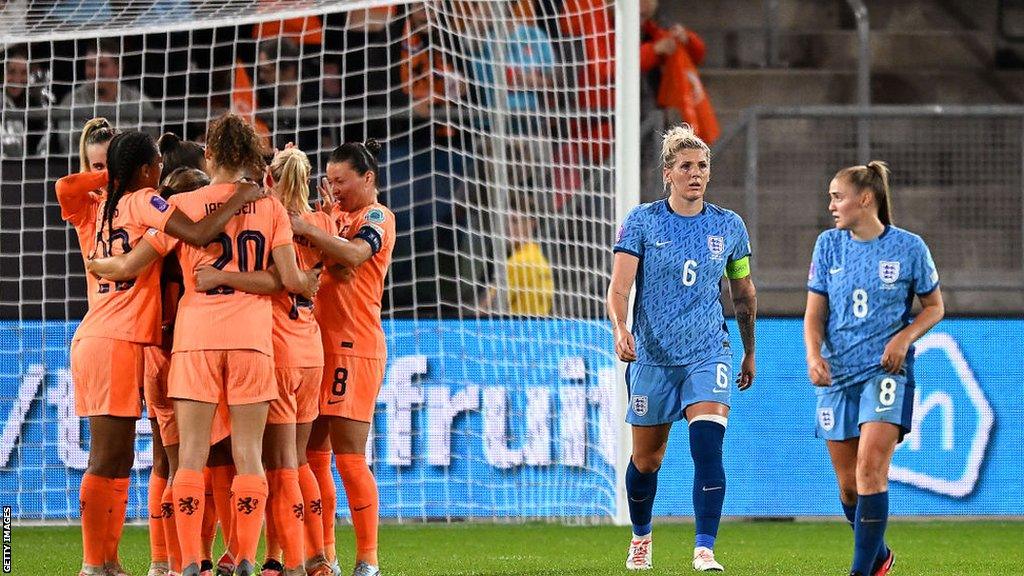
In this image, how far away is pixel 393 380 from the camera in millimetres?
9648

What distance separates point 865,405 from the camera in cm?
586

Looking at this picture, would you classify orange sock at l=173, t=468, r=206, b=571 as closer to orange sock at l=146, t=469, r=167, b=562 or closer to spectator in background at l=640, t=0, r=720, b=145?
orange sock at l=146, t=469, r=167, b=562

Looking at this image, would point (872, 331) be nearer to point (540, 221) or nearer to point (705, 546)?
point (705, 546)

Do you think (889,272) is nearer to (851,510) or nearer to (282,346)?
(851,510)

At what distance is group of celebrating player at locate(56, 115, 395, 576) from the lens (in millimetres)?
5535

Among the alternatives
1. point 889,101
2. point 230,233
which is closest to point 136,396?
point 230,233

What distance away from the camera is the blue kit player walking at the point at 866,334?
5.82 meters

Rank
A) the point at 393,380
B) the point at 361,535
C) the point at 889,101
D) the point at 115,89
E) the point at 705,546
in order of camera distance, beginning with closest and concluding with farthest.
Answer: the point at 361,535
the point at 705,546
the point at 393,380
the point at 115,89
the point at 889,101

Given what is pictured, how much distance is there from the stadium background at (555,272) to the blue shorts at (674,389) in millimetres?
2562

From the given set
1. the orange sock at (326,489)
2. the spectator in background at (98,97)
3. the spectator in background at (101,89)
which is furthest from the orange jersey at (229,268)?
the spectator in background at (101,89)

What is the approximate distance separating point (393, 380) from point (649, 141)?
2582 mm

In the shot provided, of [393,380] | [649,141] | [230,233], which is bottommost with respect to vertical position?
[393,380]

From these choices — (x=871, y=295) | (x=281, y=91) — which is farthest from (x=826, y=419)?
(x=281, y=91)

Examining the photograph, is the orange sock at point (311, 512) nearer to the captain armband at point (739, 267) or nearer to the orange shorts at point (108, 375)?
the orange shorts at point (108, 375)
